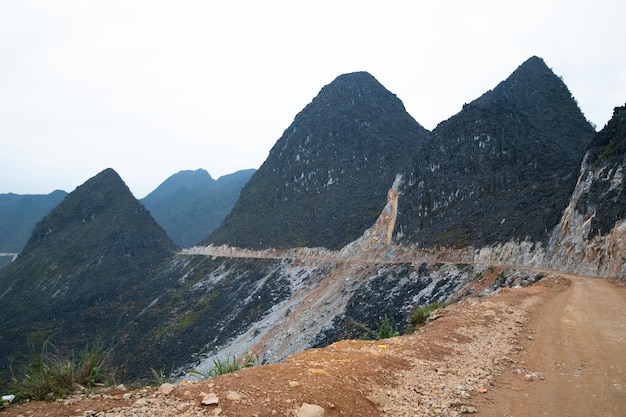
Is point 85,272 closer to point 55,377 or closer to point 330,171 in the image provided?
point 330,171

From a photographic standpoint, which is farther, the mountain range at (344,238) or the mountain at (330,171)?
the mountain at (330,171)

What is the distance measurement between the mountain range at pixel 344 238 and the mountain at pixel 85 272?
0.54 metres

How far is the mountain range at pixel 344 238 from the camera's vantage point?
3253 cm

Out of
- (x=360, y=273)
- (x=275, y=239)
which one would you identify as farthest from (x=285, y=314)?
(x=275, y=239)

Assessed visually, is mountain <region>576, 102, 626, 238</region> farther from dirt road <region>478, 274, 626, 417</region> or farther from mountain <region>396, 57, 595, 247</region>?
dirt road <region>478, 274, 626, 417</region>

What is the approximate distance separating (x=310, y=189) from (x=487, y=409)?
91.1m

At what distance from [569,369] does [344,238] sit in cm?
5660

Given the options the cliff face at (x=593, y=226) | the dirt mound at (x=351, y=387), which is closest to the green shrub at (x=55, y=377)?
the dirt mound at (x=351, y=387)

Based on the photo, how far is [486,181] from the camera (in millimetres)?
49656

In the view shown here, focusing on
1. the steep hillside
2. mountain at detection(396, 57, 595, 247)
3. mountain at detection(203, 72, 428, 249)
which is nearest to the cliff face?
the steep hillside

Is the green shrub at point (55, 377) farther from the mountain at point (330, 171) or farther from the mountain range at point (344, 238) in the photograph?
the mountain at point (330, 171)

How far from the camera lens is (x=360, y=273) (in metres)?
50.4

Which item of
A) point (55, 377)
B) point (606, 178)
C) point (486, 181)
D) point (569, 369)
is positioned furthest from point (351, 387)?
point (486, 181)

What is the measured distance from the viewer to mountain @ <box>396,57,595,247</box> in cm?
3800
